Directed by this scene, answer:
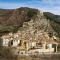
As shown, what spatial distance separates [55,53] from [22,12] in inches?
96.6

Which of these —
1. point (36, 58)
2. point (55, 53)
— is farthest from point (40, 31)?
point (36, 58)

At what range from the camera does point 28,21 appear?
16.3m

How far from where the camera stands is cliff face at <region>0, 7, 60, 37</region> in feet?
51.1

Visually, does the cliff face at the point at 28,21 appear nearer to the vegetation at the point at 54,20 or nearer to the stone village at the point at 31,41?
the vegetation at the point at 54,20

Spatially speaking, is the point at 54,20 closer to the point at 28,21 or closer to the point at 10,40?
the point at 28,21

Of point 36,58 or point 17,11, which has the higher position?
point 17,11

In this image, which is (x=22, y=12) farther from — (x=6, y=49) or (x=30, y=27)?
(x=6, y=49)

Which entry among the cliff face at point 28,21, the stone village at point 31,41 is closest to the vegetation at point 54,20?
the cliff face at point 28,21

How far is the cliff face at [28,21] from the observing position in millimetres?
15562

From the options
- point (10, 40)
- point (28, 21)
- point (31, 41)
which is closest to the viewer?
point (10, 40)

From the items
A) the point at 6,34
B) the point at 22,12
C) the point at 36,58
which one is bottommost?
the point at 36,58

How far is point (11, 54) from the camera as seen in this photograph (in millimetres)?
14180

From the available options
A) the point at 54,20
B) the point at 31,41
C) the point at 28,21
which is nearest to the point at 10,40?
the point at 31,41

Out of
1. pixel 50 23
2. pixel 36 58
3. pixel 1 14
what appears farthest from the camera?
pixel 50 23
